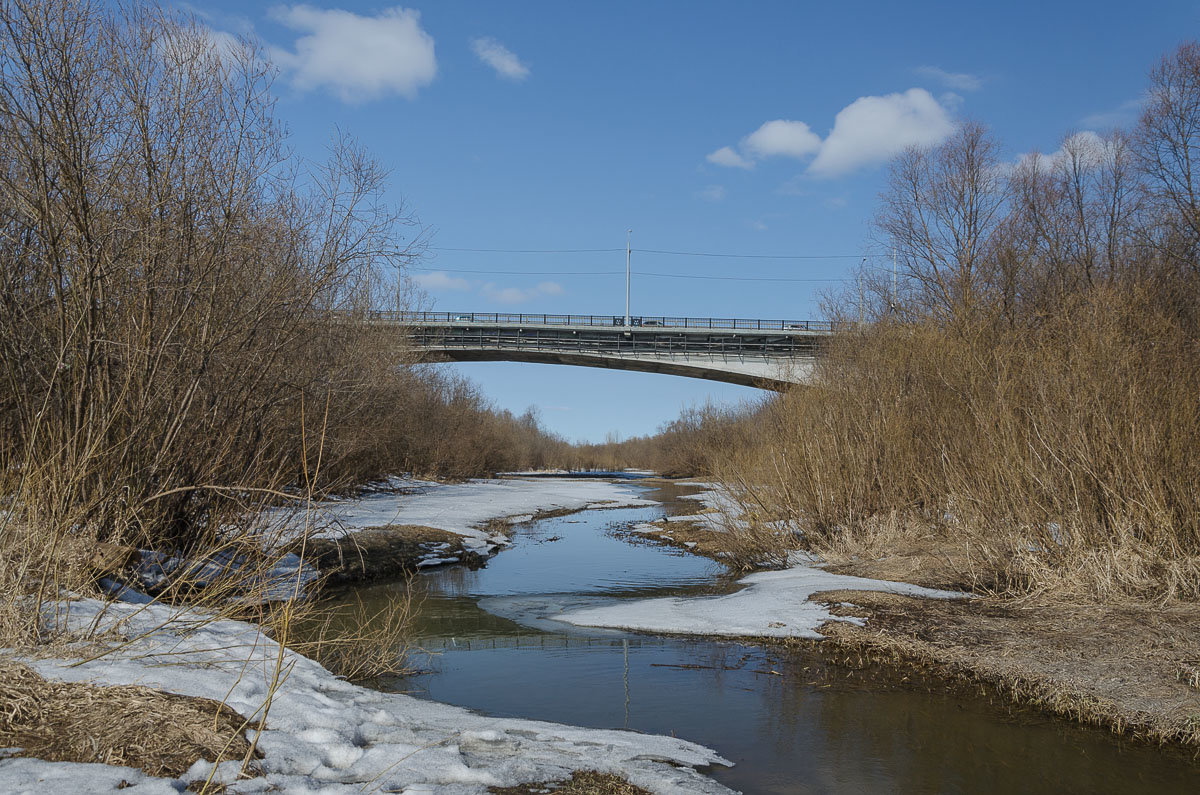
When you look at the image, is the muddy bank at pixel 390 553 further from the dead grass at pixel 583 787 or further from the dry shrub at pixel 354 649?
the dead grass at pixel 583 787

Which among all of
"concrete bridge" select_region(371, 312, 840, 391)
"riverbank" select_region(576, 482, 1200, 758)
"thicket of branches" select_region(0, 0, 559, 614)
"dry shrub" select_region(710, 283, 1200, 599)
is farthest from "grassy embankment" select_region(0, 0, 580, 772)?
"concrete bridge" select_region(371, 312, 840, 391)

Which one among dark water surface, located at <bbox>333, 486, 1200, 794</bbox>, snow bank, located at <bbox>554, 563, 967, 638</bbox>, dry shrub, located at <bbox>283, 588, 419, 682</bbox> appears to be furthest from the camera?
snow bank, located at <bbox>554, 563, 967, 638</bbox>

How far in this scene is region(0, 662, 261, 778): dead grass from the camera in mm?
4102

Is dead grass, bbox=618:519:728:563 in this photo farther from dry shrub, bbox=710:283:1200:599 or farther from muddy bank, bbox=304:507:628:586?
muddy bank, bbox=304:507:628:586

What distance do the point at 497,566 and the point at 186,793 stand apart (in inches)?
463

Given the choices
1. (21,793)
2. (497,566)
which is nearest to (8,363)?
(21,793)

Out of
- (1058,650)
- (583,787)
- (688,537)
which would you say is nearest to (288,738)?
(583,787)

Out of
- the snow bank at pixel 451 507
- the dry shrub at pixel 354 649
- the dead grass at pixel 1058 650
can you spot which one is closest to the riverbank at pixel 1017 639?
the dead grass at pixel 1058 650

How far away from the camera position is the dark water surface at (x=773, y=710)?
550cm

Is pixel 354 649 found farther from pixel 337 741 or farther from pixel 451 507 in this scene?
pixel 451 507

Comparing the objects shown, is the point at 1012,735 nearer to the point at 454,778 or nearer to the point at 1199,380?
the point at 454,778

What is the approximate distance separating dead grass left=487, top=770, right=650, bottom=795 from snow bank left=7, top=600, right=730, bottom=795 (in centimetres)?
8

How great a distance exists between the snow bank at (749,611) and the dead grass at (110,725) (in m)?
A: 6.09

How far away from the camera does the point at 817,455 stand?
14422 mm
